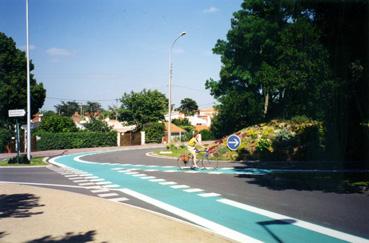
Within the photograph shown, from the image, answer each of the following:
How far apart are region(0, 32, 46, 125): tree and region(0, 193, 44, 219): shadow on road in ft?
100

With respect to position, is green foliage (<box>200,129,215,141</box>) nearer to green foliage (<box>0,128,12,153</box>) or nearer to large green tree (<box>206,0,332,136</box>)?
large green tree (<box>206,0,332,136</box>)

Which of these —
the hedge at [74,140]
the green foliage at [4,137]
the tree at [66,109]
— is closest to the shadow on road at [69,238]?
the green foliage at [4,137]

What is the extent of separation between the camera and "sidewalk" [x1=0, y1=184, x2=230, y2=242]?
678 centimetres

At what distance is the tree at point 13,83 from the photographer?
38.8 metres

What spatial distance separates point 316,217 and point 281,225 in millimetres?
1170

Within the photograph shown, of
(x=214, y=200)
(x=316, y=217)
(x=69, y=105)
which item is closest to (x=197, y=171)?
(x=214, y=200)

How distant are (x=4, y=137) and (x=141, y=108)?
27.4 m

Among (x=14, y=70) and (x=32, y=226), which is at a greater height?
(x=14, y=70)

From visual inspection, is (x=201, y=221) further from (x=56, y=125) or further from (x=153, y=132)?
(x=56, y=125)

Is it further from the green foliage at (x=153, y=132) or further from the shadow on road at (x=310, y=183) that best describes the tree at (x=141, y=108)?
the shadow on road at (x=310, y=183)

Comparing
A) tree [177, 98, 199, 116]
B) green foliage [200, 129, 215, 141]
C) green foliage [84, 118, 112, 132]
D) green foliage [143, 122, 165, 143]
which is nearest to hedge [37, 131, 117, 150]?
green foliage [143, 122, 165, 143]

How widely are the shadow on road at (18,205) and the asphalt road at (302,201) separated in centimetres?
565

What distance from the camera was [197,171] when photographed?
18094 millimetres

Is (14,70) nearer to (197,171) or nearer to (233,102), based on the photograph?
(233,102)
